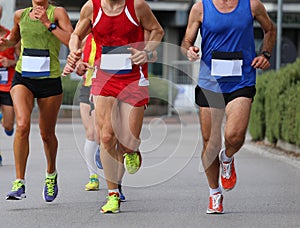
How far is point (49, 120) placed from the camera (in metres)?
8.79

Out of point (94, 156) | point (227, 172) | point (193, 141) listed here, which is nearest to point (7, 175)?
point (94, 156)

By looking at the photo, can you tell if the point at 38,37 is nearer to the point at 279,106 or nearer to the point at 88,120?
the point at 88,120

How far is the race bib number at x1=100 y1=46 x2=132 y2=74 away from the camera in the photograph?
8.14 meters

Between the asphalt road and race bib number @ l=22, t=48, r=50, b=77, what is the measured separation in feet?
4.03

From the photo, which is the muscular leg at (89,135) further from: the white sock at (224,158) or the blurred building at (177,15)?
the blurred building at (177,15)

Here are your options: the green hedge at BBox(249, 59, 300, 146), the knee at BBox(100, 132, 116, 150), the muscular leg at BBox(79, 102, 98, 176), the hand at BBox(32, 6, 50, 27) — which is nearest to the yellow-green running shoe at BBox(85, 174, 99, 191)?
the muscular leg at BBox(79, 102, 98, 176)

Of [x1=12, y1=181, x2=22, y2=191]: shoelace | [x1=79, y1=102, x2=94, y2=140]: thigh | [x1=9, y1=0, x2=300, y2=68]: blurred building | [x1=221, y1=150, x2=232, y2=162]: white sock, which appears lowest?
[x1=9, y1=0, x2=300, y2=68]: blurred building

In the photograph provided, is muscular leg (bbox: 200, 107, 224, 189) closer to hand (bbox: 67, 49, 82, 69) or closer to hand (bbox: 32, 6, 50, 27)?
hand (bbox: 67, 49, 82, 69)

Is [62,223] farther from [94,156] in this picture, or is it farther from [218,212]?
[94,156]

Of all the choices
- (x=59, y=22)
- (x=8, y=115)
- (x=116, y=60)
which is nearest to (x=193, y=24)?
(x=116, y=60)

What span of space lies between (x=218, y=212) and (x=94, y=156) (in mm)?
2615

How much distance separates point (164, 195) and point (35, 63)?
2033 millimetres

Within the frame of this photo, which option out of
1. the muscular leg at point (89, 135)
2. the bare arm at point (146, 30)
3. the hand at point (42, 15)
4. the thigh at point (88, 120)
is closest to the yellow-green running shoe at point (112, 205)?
the bare arm at point (146, 30)

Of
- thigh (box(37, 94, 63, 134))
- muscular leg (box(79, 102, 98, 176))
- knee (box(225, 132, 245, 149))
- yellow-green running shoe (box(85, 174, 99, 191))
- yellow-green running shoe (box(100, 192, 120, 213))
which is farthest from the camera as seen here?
muscular leg (box(79, 102, 98, 176))
